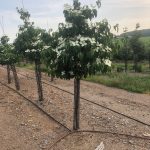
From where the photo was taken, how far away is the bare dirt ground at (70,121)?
10.6 m

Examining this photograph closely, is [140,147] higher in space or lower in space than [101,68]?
lower

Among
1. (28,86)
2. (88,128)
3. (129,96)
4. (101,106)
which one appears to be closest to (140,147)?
(88,128)

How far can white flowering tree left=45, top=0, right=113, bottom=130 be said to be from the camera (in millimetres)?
10203

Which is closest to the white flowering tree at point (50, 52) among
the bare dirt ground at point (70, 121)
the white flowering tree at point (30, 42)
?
the bare dirt ground at point (70, 121)

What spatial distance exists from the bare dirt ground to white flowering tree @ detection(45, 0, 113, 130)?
2156 millimetres

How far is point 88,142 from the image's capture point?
10547mm

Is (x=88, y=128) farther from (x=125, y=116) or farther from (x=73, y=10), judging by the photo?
(x=73, y=10)

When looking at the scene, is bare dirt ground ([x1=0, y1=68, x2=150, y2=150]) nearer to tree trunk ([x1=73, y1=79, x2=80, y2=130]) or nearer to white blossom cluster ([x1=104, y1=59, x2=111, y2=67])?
tree trunk ([x1=73, y1=79, x2=80, y2=130])

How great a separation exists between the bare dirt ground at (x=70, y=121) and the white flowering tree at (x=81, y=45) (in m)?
2.16

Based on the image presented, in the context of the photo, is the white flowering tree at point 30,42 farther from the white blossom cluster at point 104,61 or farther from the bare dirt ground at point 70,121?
the white blossom cluster at point 104,61

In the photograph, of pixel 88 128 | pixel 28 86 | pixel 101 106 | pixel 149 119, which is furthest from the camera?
pixel 28 86

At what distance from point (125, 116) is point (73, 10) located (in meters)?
5.23

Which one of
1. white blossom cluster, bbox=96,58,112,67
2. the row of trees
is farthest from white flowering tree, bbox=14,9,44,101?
white blossom cluster, bbox=96,58,112,67

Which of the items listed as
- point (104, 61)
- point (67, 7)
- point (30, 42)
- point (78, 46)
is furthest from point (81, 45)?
point (30, 42)
